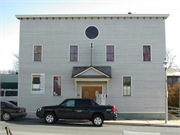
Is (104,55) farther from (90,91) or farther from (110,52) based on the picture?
(90,91)

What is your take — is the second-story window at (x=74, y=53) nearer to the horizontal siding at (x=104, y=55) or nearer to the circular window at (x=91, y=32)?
the horizontal siding at (x=104, y=55)

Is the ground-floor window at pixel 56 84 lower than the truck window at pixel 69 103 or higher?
higher

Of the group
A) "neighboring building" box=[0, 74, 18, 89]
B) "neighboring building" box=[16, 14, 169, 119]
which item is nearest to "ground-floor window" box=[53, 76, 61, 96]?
"neighboring building" box=[16, 14, 169, 119]

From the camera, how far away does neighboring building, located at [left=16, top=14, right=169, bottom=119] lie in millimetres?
18734

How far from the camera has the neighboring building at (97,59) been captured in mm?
18734

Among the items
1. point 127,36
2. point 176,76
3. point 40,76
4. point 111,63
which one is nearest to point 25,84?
point 40,76

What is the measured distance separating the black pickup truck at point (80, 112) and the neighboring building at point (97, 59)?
406 centimetres

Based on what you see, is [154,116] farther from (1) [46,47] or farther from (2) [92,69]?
(1) [46,47]

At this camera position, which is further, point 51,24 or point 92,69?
point 51,24

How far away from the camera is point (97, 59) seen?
19.1 metres

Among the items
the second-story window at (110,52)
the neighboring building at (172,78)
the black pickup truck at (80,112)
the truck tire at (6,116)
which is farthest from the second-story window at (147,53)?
the neighboring building at (172,78)

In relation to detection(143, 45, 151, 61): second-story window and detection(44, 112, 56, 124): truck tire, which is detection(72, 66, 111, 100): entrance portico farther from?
detection(44, 112, 56, 124): truck tire

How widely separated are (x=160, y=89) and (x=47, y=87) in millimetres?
9495

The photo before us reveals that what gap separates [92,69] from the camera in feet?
59.6
